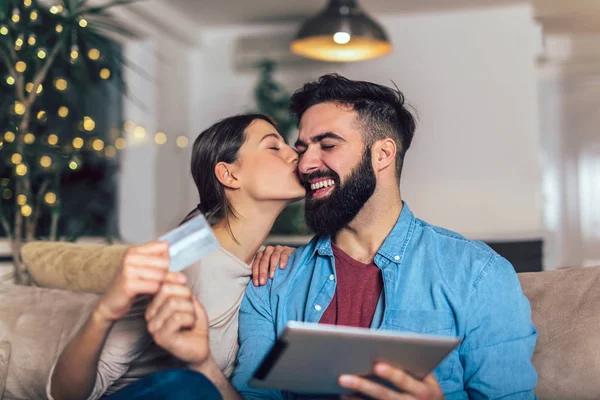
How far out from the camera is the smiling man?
151cm

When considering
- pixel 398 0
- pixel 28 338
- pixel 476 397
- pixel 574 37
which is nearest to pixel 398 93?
pixel 476 397

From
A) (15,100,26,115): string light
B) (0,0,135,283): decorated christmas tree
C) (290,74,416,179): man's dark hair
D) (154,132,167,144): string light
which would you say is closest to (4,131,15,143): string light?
(0,0,135,283): decorated christmas tree

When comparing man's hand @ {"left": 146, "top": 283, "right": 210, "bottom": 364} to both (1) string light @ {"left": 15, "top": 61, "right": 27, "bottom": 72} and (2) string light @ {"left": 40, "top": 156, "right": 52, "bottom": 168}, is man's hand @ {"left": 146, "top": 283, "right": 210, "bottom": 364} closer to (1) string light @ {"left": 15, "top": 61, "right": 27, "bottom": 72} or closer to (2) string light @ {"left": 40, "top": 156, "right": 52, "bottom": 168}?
(1) string light @ {"left": 15, "top": 61, "right": 27, "bottom": 72}

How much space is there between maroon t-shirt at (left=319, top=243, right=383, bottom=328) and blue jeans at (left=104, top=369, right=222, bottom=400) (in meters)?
0.48

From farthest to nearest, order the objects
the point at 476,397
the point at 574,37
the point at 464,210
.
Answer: the point at 574,37
the point at 464,210
the point at 476,397

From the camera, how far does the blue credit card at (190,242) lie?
1.18 metres

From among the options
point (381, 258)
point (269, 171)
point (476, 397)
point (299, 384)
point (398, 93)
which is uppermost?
point (398, 93)

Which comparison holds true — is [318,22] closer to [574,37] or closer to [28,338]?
[28,338]

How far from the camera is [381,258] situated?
1692mm

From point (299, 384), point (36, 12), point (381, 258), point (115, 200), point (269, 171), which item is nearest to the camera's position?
point (299, 384)

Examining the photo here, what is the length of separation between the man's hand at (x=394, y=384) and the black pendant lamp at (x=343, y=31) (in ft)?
8.38

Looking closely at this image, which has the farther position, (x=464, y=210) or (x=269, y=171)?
(x=464, y=210)

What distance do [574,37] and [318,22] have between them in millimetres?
3594

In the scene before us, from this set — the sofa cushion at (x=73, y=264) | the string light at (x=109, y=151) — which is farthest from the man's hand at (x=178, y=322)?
the string light at (x=109, y=151)
